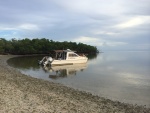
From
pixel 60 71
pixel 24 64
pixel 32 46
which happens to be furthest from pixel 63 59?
pixel 32 46

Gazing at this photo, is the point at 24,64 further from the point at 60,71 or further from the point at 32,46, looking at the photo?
the point at 32,46

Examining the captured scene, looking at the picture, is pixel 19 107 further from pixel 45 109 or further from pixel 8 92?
pixel 8 92

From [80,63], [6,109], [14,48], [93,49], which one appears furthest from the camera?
[93,49]

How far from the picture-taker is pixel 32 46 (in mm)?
102812

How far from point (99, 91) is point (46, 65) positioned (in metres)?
28.0

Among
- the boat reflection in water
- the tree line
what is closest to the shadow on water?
the boat reflection in water

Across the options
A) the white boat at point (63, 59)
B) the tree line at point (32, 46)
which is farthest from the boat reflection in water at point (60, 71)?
the tree line at point (32, 46)

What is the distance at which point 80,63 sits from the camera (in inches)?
2140

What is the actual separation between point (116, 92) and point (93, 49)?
117379mm

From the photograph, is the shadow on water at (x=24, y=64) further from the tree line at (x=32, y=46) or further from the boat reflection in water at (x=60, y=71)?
the tree line at (x=32, y=46)

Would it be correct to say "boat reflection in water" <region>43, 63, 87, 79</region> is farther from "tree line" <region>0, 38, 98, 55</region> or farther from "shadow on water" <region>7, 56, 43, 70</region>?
"tree line" <region>0, 38, 98, 55</region>

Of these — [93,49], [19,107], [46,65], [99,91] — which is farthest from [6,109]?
[93,49]

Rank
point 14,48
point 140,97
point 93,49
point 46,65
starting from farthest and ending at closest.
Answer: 1. point 93,49
2. point 14,48
3. point 46,65
4. point 140,97

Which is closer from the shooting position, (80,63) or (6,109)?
(6,109)
